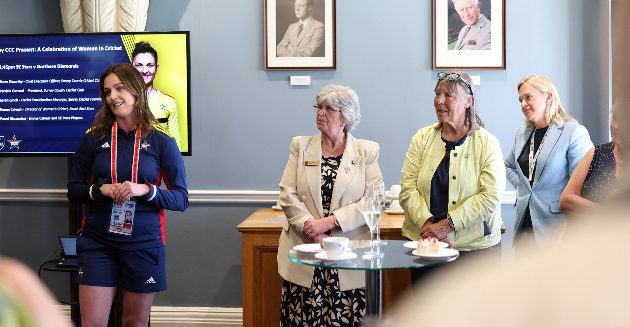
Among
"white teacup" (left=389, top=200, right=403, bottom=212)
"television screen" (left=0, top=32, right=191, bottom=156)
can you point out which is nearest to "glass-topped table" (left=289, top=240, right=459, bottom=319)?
"white teacup" (left=389, top=200, right=403, bottom=212)

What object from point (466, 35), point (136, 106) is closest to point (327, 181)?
point (136, 106)

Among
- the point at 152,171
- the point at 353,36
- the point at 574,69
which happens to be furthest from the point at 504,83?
the point at 152,171

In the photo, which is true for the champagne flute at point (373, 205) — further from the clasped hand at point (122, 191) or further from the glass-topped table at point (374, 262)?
the clasped hand at point (122, 191)

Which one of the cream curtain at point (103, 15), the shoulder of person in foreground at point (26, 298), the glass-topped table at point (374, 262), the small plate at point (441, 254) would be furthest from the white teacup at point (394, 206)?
the shoulder of person in foreground at point (26, 298)

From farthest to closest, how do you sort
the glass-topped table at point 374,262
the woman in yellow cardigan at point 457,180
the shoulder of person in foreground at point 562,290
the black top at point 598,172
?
the woman in yellow cardigan at point 457,180
the black top at point 598,172
the glass-topped table at point 374,262
the shoulder of person in foreground at point 562,290

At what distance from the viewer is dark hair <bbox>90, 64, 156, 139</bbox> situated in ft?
10.7

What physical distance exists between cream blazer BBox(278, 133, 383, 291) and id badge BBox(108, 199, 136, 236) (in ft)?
2.36

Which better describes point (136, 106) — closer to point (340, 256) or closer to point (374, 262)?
point (340, 256)

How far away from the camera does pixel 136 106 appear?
326cm

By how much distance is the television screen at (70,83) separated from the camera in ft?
13.9

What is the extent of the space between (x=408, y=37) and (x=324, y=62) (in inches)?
21.6

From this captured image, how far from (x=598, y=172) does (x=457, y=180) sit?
591mm

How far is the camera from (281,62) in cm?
471

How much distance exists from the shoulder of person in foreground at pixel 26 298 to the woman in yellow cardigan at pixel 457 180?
2.99 m
